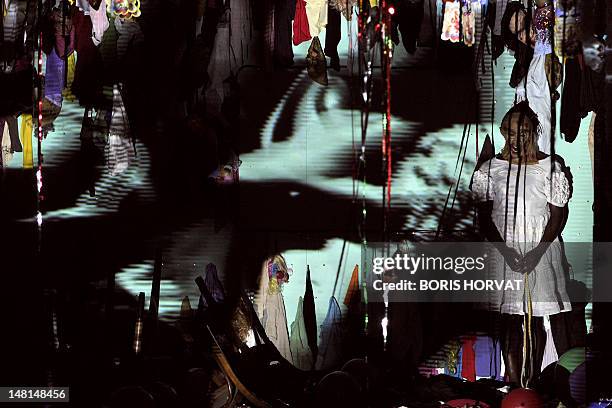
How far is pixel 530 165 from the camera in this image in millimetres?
3586

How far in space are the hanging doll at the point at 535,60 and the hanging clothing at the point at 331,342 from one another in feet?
4.07

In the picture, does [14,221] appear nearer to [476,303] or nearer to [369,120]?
[369,120]

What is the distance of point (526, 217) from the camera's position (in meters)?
3.59

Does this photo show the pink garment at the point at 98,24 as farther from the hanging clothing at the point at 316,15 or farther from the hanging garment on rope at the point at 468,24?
the hanging garment on rope at the point at 468,24

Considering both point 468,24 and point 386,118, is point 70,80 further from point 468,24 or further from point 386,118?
point 468,24

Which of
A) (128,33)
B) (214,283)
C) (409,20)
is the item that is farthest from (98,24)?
(409,20)

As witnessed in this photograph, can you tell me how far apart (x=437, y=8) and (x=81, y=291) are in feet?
7.00

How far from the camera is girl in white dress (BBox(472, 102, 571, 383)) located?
11.7ft

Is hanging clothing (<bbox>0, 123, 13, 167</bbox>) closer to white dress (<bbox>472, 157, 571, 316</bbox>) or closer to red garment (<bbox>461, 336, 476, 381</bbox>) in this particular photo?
white dress (<bbox>472, 157, 571, 316</bbox>)

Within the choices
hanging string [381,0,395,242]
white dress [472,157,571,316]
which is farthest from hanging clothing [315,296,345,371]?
white dress [472,157,571,316]

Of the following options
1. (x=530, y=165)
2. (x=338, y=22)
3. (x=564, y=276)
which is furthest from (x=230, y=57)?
(x=564, y=276)

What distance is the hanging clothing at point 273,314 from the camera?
361cm

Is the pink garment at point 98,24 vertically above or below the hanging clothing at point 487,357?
above

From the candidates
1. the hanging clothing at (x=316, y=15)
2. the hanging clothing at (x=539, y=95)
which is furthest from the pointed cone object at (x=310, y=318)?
the hanging clothing at (x=539, y=95)
